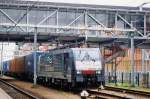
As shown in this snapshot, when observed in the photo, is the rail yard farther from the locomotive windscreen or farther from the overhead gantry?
the locomotive windscreen

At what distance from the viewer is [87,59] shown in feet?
87.8

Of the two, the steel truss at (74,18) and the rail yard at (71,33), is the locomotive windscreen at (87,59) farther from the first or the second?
the steel truss at (74,18)

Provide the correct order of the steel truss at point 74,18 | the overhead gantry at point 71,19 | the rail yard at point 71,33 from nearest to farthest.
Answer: the rail yard at point 71,33, the overhead gantry at point 71,19, the steel truss at point 74,18

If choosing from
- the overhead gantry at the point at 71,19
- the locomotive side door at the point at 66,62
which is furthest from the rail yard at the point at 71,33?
the locomotive side door at the point at 66,62

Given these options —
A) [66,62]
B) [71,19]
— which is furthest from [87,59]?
[71,19]

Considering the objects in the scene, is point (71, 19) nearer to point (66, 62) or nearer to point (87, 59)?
point (66, 62)

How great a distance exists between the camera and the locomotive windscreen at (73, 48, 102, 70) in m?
26.3

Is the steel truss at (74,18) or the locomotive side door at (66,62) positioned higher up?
the steel truss at (74,18)

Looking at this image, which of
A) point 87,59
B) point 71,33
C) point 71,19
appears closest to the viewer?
point 87,59

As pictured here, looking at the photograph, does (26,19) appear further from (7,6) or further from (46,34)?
(46,34)

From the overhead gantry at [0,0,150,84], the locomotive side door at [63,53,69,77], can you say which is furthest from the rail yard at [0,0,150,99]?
the locomotive side door at [63,53,69,77]

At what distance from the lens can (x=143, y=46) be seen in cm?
5731

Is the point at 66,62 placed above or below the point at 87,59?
below

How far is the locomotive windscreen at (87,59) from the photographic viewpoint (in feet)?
86.2
